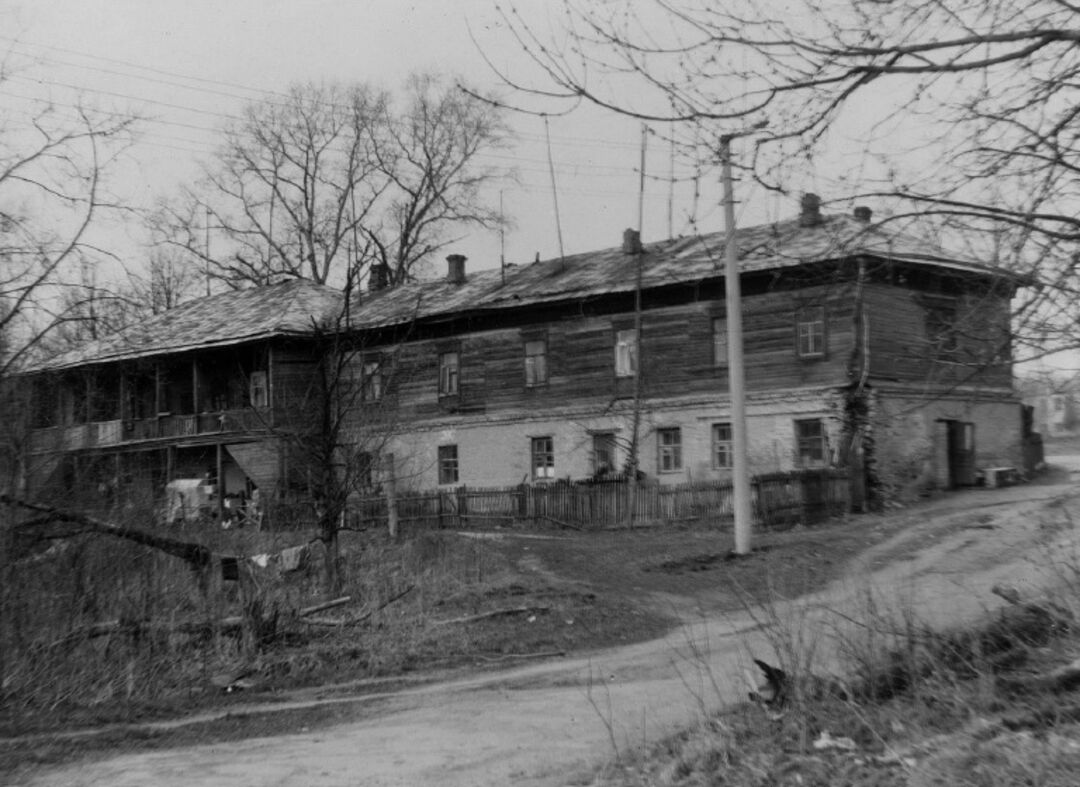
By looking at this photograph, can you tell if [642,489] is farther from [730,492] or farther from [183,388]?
[183,388]

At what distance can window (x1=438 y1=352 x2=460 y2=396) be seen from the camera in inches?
1489

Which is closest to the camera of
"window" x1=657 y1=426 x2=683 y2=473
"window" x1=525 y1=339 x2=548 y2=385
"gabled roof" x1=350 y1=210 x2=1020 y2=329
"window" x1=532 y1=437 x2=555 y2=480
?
"gabled roof" x1=350 y1=210 x2=1020 y2=329

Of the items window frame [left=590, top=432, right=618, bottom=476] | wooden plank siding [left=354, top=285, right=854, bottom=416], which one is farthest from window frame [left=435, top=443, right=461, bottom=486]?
window frame [left=590, top=432, right=618, bottom=476]

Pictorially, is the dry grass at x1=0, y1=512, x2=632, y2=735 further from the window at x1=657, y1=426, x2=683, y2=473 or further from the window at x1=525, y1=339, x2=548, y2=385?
the window at x1=525, y1=339, x2=548, y2=385

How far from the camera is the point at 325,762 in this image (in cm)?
810

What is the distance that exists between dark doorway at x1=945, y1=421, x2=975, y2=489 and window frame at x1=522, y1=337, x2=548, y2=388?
1176 cm

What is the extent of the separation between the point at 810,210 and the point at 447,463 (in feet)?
103

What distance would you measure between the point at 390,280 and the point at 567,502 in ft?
80.4

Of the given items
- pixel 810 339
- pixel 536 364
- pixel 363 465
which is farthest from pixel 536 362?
pixel 363 465

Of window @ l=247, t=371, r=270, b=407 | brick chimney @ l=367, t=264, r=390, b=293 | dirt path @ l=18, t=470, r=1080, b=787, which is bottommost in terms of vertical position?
dirt path @ l=18, t=470, r=1080, b=787

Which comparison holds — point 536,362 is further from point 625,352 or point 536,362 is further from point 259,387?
point 259,387

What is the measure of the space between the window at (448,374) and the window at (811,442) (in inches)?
484

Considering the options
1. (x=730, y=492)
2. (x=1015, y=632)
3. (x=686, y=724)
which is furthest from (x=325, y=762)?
(x=730, y=492)

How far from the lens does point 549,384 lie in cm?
3531
